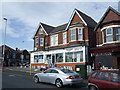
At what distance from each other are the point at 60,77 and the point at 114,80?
4.24m

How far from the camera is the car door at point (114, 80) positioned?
7.03 metres

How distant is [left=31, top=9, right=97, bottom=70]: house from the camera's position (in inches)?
873

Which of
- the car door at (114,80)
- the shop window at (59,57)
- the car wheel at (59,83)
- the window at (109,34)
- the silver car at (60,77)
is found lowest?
the car wheel at (59,83)

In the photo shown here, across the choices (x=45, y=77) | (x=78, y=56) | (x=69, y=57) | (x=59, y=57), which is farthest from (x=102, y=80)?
(x=59, y=57)

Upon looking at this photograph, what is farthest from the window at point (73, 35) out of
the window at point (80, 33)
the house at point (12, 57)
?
the house at point (12, 57)

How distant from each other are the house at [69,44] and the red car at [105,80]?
1287cm

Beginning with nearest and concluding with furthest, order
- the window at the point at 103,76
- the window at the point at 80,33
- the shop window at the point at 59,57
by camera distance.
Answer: the window at the point at 103,76 → the window at the point at 80,33 → the shop window at the point at 59,57

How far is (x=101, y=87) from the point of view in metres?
7.63

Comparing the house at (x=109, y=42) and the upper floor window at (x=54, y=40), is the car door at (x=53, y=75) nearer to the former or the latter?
the house at (x=109, y=42)

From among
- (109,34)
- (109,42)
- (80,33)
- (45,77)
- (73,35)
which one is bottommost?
(45,77)

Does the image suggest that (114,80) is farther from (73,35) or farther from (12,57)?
(12,57)

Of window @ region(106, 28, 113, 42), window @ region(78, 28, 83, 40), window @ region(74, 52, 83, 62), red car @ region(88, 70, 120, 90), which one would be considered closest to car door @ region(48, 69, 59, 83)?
red car @ region(88, 70, 120, 90)

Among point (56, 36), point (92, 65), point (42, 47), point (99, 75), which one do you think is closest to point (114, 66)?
point (92, 65)

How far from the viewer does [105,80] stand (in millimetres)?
7582
